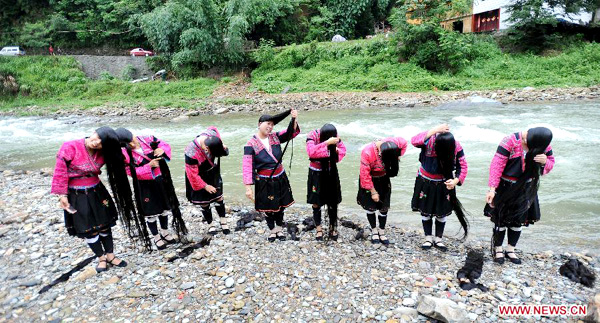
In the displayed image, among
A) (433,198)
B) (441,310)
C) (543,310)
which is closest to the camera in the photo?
(441,310)

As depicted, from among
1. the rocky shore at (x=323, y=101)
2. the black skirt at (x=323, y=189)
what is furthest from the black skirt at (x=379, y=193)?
the rocky shore at (x=323, y=101)

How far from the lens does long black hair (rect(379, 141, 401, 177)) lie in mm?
4090

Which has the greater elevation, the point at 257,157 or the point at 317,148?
the point at 317,148

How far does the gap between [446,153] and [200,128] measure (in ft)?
40.3

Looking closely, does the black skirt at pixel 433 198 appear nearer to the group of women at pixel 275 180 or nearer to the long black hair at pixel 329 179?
the group of women at pixel 275 180

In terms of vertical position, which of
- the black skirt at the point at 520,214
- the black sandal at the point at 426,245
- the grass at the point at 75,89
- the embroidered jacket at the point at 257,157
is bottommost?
the black sandal at the point at 426,245

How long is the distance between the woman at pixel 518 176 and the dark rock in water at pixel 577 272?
1.51 ft

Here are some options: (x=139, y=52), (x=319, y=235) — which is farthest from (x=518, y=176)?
(x=139, y=52)

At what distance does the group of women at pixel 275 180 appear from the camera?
151 inches

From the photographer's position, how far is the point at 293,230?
5.18 m

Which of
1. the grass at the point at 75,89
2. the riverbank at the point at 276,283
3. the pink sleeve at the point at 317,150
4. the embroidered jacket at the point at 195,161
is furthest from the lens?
the grass at the point at 75,89

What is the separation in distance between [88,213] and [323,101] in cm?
1530

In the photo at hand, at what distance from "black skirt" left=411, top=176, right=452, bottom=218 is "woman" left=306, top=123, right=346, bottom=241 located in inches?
38.7

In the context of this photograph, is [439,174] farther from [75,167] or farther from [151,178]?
[75,167]
